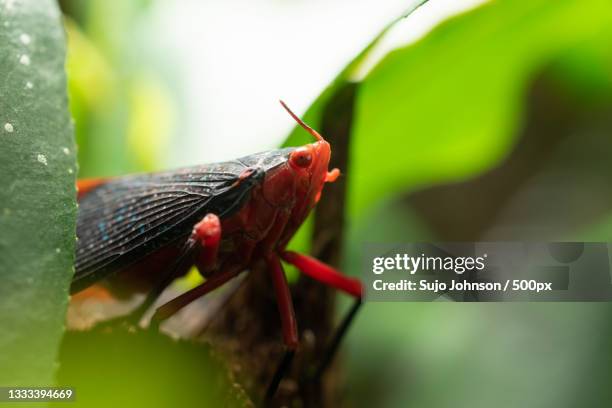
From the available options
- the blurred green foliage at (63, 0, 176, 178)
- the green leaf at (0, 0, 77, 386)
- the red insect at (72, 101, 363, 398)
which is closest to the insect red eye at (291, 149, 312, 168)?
the red insect at (72, 101, 363, 398)

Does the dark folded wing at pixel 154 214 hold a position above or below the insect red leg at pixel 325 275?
above

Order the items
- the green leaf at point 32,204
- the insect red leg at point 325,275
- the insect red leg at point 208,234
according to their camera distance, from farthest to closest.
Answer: the insect red leg at point 325,275
the insect red leg at point 208,234
the green leaf at point 32,204

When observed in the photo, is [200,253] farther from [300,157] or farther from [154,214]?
[300,157]

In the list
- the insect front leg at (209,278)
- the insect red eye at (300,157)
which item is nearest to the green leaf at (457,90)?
the insect red eye at (300,157)

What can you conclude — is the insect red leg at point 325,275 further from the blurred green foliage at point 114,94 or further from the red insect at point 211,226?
the blurred green foliage at point 114,94

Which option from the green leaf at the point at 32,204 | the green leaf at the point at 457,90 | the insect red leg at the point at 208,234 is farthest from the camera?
the green leaf at the point at 457,90

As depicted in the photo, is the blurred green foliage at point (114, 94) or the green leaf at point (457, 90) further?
the blurred green foliage at point (114, 94)
